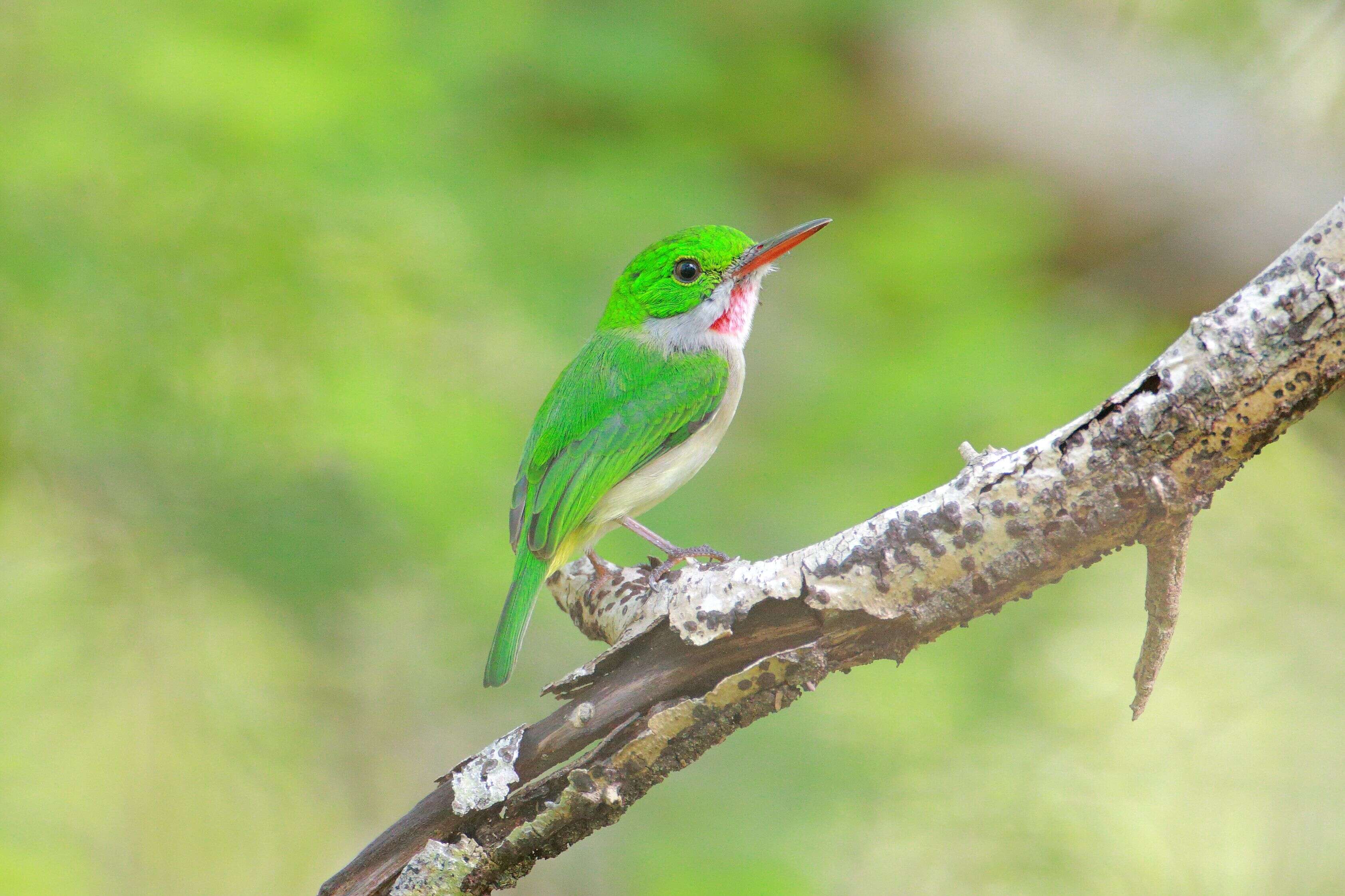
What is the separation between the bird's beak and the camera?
377 centimetres

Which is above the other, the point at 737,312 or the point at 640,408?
the point at 737,312

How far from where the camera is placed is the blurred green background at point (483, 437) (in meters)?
4.30

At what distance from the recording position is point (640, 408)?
364 cm

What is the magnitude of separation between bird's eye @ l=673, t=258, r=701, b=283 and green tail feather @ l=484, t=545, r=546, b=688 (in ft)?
3.87

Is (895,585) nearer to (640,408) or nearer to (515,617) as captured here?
(515,617)

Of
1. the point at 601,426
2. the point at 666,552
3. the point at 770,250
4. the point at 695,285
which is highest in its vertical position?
the point at 695,285

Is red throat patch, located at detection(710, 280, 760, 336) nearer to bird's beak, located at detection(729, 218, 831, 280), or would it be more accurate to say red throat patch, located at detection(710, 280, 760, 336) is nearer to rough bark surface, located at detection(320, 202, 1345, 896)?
bird's beak, located at detection(729, 218, 831, 280)

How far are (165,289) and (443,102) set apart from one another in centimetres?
135

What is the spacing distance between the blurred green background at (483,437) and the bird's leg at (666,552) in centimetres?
64

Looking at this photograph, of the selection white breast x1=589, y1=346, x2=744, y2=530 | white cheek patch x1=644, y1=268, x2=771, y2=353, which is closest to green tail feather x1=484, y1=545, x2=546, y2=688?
white breast x1=589, y1=346, x2=744, y2=530

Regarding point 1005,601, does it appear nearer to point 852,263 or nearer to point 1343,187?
point 852,263

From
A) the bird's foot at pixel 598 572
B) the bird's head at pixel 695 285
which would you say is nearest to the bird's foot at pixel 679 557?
the bird's foot at pixel 598 572

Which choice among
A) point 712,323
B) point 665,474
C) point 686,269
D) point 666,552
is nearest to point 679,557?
point 666,552

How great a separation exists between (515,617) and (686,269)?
1458 mm
